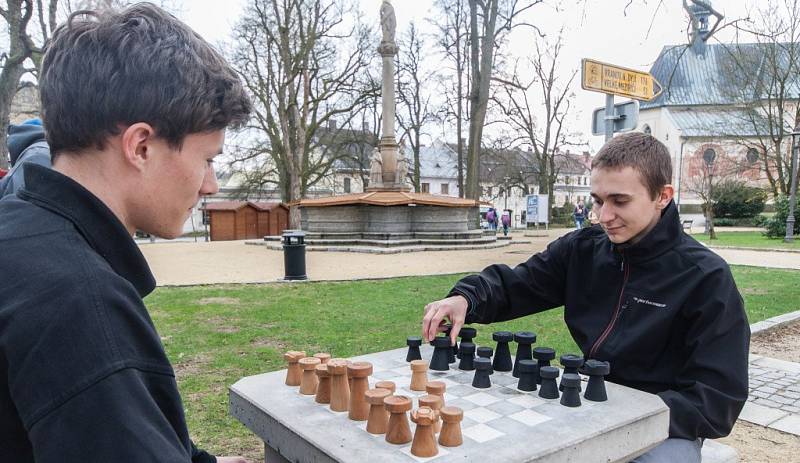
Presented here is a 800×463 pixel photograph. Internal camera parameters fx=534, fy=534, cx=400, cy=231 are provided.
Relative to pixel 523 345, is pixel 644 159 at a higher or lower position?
higher

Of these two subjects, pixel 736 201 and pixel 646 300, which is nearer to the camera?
pixel 646 300

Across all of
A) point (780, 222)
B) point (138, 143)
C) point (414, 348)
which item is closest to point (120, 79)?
point (138, 143)

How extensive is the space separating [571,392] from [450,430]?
1.68 feet

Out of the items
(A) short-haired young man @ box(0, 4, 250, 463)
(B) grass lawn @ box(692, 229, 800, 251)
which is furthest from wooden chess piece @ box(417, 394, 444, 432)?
(B) grass lawn @ box(692, 229, 800, 251)

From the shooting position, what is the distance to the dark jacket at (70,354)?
2.69ft

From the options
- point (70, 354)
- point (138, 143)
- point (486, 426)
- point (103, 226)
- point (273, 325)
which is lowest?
point (273, 325)

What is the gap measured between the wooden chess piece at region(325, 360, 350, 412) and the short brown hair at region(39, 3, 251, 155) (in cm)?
82

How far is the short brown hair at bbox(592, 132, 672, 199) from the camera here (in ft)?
7.94

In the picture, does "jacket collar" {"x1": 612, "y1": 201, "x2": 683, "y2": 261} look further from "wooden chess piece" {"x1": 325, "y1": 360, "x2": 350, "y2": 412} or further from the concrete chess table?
"wooden chess piece" {"x1": 325, "y1": 360, "x2": 350, "y2": 412}

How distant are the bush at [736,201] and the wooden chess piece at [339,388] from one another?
41.6 meters

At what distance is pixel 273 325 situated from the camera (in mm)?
6375

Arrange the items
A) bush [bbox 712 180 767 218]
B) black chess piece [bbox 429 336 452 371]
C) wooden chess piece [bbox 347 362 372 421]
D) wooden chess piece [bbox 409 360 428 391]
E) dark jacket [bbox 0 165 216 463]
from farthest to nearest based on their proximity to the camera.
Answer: bush [bbox 712 180 767 218]
black chess piece [bbox 429 336 452 371]
wooden chess piece [bbox 409 360 428 391]
wooden chess piece [bbox 347 362 372 421]
dark jacket [bbox 0 165 216 463]

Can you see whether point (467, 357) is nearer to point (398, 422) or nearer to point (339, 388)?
point (339, 388)

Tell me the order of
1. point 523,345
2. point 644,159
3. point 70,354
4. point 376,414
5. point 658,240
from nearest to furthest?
1. point 70,354
2. point 376,414
3. point 523,345
4. point 658,240
5. point 644,159
